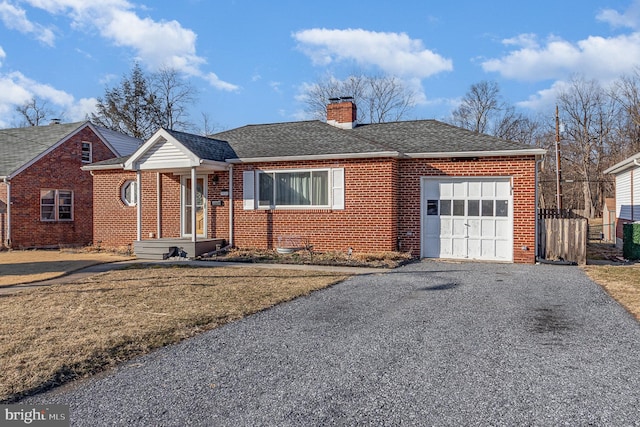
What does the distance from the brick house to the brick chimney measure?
120cm

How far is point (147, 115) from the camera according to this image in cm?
4066

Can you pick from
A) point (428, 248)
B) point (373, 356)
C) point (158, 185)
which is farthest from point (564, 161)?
point (373, 356)

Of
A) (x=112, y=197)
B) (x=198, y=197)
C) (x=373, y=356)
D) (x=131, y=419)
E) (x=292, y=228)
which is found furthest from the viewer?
(x=112, y=197)

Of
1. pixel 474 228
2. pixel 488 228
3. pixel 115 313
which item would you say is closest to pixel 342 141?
A: pixel 474 228

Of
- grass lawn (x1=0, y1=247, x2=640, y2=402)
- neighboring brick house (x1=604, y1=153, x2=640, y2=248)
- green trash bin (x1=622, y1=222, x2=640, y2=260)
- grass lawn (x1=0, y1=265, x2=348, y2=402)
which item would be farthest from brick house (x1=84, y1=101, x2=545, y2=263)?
neighboring brick house (x1=604, y1=153, x2=640, y2=248)

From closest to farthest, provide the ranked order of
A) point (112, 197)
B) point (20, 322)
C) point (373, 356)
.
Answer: point (373, 356), point (20, 322), point (112, 197)

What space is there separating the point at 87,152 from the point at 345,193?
1458cm

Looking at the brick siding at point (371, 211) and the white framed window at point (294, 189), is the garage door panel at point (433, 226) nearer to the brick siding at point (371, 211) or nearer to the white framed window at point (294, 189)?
the brick siding at point (371, 211)

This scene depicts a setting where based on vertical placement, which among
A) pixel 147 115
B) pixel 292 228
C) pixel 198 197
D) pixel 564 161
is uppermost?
pixel 147 115

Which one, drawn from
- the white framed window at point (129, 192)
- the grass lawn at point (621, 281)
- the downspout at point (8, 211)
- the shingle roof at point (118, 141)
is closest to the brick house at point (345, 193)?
the white framed window at point (129, 192)

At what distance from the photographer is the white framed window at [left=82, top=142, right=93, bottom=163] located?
22422 mm

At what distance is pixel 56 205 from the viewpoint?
67.3ft

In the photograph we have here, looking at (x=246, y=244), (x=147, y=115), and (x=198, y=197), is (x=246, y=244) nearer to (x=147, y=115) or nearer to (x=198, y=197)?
(x=198, y=197)

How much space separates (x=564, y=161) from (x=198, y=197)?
39.5 m
